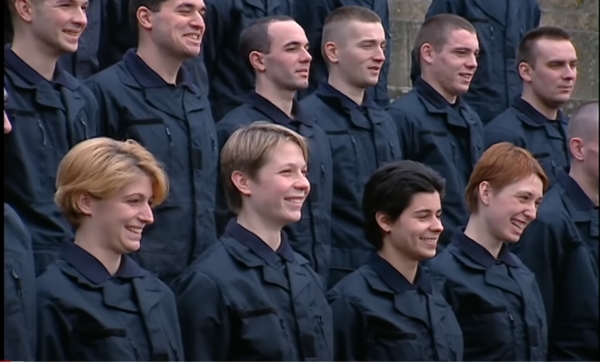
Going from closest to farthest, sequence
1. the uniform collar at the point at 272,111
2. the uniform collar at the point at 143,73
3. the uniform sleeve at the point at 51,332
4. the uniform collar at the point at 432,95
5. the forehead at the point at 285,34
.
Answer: the uniform sleeve at the point at 51,332, the uniform collar at the point at 143,73, the uniform collar at the point at 272,111, the forehead at the point at 285,34, the uniform collar at the point at 432,95

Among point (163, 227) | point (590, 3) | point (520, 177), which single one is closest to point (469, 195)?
point (520, 177)

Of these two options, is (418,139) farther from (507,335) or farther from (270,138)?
(270,138)

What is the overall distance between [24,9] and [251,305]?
4.03 ft

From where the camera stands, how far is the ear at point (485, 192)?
19.6 ft

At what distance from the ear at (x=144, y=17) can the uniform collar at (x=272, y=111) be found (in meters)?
0.53

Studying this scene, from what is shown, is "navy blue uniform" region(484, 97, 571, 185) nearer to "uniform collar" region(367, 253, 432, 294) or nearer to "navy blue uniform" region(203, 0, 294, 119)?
"navy blue uniform" region(203, 0, 294, 119)

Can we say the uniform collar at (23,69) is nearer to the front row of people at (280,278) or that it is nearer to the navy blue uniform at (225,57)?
the front row of people at (280,278)

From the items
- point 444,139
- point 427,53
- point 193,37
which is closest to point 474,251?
point 444,139

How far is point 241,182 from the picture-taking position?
17.1 ft

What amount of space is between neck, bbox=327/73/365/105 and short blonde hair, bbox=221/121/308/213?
1.26m

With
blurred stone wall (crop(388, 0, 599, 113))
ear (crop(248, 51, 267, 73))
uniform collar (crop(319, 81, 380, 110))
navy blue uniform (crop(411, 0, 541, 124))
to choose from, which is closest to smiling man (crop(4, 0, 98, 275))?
ear (crop(248, 51, 267, 73))

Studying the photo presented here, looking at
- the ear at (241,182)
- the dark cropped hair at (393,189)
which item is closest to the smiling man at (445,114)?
the dark cropped hair at (393,189)

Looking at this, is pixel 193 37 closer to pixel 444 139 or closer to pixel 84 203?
pixel 84 203

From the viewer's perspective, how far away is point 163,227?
18.2ft
